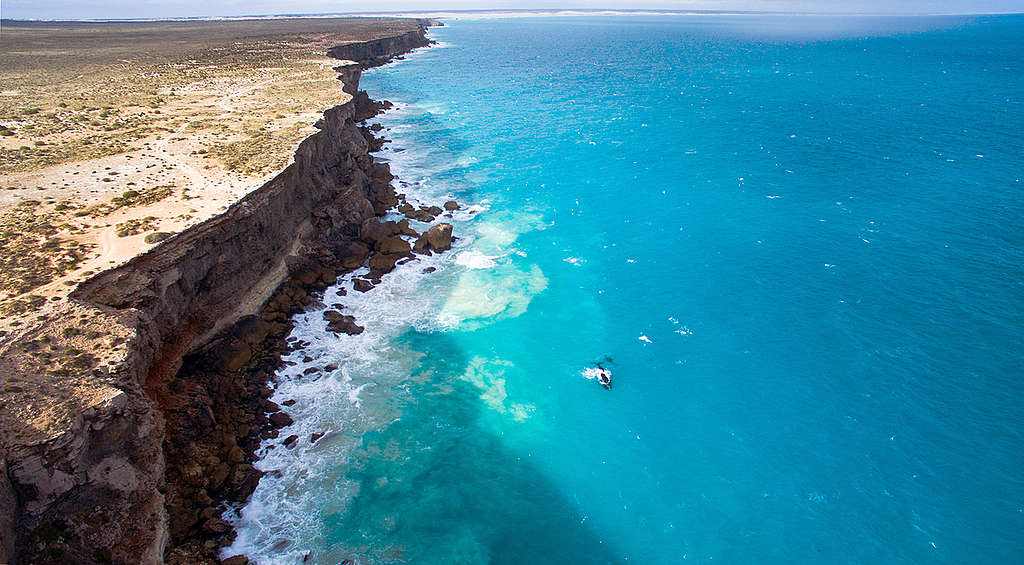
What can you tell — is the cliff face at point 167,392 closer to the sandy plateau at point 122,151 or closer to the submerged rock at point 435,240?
the sandy plateau at point 122,151

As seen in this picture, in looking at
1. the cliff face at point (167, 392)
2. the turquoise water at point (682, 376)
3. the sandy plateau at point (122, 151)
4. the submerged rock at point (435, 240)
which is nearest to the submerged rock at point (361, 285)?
the turquoise water at point (682, 376)

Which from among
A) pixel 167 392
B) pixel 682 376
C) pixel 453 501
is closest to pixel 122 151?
pixel 167 392

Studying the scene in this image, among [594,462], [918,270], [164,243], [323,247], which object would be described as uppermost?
[164,243]

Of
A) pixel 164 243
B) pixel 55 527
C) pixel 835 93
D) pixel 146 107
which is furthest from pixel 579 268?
pixel 835 93

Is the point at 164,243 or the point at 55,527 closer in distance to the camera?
the point at 55,527

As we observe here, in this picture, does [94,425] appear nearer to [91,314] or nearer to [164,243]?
[91,314]
